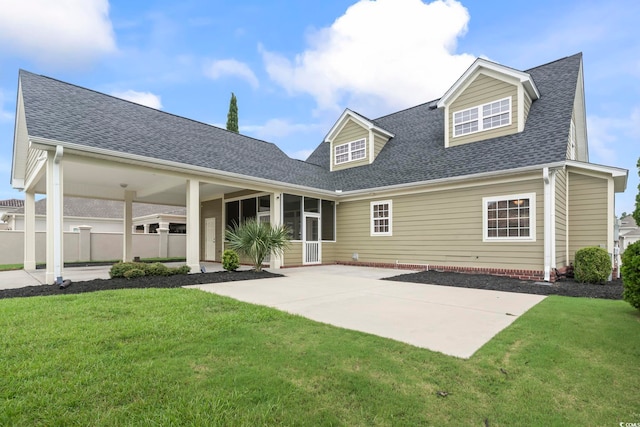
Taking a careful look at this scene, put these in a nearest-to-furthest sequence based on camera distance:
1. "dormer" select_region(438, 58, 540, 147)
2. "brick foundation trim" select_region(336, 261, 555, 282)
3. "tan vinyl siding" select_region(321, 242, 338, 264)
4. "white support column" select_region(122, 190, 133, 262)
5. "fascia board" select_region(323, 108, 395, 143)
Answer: "brick foundation trim" select_region(336, 261, 555, 282), "dormer" select_region(438, 58, 540, 147), "tan vinyl siding" select_region(321, 242, 338, 264), "white support column" select_region(122, 190, 133, 262), "fascia board" select_region(323, 108, 395, 143)

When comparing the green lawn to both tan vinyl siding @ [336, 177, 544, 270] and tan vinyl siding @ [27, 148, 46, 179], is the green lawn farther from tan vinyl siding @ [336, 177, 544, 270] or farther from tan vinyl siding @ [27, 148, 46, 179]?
tan vinyl siding @ [27, 148, 46, 179]

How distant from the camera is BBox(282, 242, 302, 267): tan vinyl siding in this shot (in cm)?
1169

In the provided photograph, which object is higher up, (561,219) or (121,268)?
(561,219)

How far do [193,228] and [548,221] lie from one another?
378 inches

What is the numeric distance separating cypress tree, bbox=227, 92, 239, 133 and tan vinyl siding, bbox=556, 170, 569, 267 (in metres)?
23.6

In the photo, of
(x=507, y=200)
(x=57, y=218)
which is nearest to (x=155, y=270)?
(x=57, y=218)

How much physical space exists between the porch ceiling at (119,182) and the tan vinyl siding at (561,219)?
31.3 ft

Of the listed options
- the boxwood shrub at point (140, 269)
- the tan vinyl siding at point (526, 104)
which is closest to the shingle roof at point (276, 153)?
the tan vinyl siding at point (526, 104)

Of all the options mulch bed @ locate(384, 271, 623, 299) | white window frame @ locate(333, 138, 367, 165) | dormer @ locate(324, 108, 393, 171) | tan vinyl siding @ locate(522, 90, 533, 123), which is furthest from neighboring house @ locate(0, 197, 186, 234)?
tan vinyl siding @ locate(522, 90, 533, 123)

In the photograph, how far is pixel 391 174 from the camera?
1230 cm

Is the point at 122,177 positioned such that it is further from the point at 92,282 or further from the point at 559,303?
the point at 559,303

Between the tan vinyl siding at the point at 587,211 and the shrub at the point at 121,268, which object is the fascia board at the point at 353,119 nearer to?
the tan vinyl siding at the point at 587,211

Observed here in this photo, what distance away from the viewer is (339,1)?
1209 centimetres

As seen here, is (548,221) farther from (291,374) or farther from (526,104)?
(291,374)
